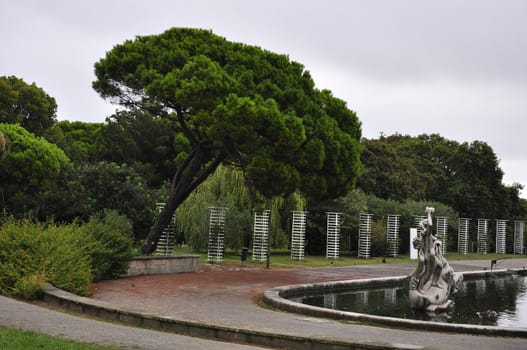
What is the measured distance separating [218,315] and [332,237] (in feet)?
74.9

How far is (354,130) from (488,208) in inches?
1329

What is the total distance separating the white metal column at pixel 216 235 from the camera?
27.6 metres

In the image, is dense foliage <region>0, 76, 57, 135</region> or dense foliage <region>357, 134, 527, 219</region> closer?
dense foliage <region>0, 76, 57, 135</region>

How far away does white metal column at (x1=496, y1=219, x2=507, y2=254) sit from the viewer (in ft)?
161

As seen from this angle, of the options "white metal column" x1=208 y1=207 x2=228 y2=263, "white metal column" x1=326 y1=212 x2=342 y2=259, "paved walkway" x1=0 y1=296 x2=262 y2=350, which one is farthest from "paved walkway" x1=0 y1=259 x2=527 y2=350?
"white metal column" x1=326 y1=212 x2=342 y2=259

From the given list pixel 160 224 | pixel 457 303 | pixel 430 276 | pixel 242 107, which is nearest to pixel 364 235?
pixel 160 224

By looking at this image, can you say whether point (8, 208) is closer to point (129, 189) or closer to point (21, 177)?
point (21, 177)

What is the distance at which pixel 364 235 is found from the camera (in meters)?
36.2

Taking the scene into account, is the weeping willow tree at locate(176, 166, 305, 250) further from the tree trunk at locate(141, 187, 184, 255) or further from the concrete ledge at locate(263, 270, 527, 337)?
the concrete ledge at locate(263, 270, 527, 337)

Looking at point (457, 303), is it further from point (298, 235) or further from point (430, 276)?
point (298, 235)

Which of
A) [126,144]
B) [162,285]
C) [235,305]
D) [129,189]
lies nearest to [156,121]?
[126,144]

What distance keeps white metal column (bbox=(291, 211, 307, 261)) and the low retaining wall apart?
30.9 feet

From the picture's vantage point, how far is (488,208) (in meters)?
52.5

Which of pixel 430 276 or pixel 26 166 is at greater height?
pixel 26 166
